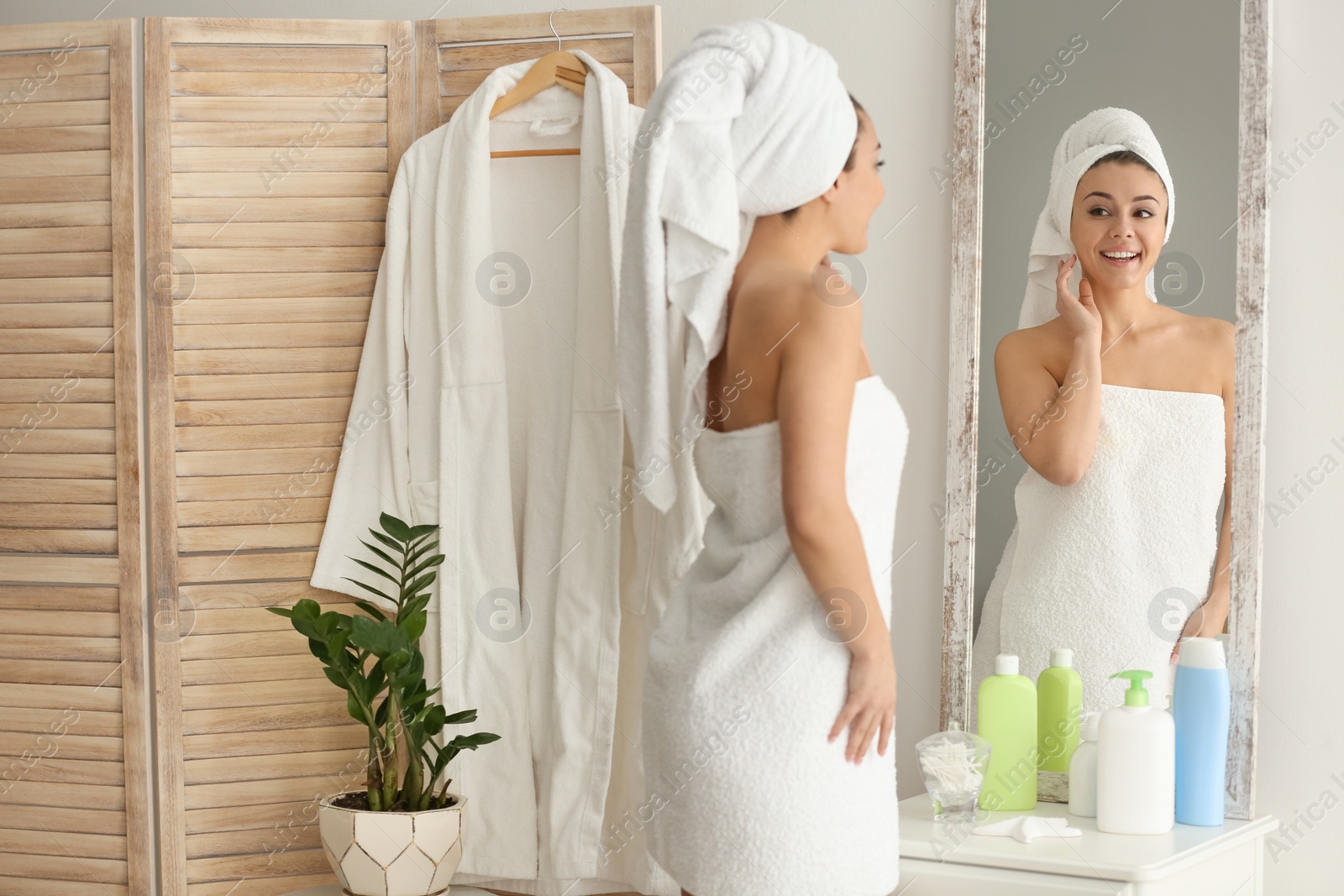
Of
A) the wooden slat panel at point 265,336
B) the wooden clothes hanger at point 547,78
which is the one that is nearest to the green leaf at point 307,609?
the wooden slat panel at point 265,336

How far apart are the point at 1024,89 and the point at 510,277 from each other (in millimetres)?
979

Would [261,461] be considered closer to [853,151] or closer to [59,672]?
[59,672]

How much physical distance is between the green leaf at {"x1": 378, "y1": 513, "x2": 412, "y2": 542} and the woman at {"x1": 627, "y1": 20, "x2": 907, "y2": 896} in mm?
824

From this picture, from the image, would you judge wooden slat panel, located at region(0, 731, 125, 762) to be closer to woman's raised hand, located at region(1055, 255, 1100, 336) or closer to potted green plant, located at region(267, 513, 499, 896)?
potted green plant, located at region(267, 513, 499, 896)

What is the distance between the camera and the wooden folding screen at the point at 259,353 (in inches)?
89.4

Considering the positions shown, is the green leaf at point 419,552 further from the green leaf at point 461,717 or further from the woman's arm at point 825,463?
the woman's arm at point 825,463

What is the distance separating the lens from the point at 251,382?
2295 mm

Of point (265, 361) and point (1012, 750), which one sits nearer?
point (1012, 750)

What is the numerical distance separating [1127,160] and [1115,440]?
45 cm

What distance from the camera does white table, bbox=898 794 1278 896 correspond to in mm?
1528

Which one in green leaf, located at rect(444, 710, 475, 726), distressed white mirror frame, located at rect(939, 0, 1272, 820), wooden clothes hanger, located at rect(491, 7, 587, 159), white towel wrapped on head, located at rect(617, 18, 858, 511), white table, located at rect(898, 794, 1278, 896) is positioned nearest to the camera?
white towel wrapped on head, located at rect(617, 18, 858, 511)

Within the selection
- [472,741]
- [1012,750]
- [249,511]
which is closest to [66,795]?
[249,511]

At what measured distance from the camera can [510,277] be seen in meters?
2.27

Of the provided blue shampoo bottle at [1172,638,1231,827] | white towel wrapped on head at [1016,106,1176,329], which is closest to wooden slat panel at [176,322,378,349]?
white towel wrapped on head at [1016,106,1176,329]
